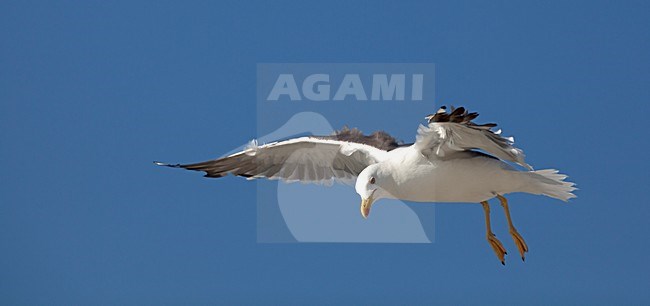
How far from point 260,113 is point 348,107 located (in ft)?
1.67

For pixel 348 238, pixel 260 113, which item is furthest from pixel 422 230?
pixel 260 113

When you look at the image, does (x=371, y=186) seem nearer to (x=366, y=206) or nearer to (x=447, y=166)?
(x=366, y=206)

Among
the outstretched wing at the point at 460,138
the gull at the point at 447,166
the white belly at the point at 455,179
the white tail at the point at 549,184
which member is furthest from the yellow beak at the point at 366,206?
the white tail at the point at 549,184

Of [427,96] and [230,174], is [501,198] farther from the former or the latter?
[230,174]

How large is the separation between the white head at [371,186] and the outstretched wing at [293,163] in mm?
829

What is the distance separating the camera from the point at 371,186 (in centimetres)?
685

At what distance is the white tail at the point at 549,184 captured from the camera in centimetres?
716

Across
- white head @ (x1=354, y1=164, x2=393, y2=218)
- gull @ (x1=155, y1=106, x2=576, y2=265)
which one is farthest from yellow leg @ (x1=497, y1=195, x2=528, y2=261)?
white head @ (x1=354, y1=164, x2=393, y2=218)

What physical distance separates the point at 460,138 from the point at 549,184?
0.66 m

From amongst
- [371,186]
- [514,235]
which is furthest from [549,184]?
[371,186]

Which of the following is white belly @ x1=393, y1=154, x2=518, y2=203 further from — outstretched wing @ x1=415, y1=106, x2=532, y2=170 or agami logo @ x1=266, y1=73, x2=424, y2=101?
agami logo @ x1=266, y1=73, x2=424, y2=101

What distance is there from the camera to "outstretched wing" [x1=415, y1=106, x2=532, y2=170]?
658 centimetres

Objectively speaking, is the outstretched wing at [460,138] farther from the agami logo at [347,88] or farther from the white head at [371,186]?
the agami logo at [347,88]

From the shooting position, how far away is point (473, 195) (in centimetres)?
711
